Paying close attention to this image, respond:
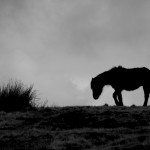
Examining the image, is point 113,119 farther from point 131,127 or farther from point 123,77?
point 123,77

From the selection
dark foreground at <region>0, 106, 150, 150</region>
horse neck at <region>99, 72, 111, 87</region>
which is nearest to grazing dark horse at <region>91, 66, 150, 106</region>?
horse neck at <region>99, 72, 111, 87</region>

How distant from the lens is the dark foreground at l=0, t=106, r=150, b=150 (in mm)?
7984

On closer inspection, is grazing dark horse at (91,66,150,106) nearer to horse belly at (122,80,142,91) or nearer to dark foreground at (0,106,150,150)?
horse belly at (122,80,142,91)

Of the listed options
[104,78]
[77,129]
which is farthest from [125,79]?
[77,129]

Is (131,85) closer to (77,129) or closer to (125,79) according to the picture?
(125,79)

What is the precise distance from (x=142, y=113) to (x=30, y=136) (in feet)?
11.6

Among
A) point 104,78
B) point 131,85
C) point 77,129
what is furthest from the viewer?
point 104,78

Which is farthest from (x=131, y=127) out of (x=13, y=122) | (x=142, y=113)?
(x=13, y=122)

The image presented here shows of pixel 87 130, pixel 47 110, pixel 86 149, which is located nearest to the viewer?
pixel 86 149

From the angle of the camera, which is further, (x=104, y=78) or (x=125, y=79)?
(x=104, y=78)

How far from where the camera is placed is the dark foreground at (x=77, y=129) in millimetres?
7984

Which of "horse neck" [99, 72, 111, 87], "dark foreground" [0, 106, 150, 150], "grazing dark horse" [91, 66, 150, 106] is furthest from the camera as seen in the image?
"horse neck" [99, 72, 111, 87]

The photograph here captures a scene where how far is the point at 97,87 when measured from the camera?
17109 mm

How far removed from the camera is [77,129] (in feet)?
32.0
